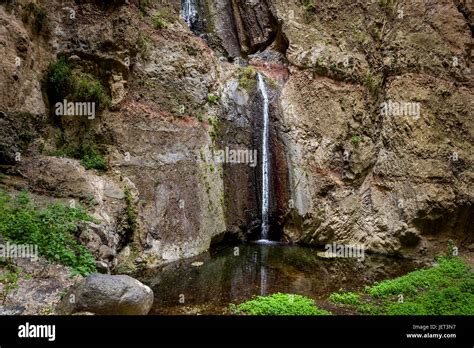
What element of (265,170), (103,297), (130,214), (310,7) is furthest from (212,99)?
(103,297)

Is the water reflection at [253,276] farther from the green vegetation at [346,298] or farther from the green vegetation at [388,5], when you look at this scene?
the green vegetation at [388,5]

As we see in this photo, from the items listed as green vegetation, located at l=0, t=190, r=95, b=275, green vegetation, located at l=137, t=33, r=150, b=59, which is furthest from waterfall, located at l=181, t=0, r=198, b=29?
green vegetation, located at l=0, t=190, r=95, b=275

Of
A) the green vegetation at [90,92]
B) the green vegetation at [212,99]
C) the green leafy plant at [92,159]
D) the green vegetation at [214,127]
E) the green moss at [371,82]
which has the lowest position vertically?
the green leafy plant at [92,159]

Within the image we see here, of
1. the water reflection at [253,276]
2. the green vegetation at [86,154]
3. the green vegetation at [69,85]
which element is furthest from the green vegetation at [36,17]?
the water reflection at [253,276]

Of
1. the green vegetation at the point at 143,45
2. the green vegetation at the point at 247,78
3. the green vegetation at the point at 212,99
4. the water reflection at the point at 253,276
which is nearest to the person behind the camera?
the water reflection at the point at 253,276

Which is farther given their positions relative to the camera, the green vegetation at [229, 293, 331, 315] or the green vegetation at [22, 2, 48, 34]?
the green vegetation at [22, 2, 48, 34]

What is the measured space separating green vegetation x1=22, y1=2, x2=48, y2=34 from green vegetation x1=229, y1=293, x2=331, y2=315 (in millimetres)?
10814

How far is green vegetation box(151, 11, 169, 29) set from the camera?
54.1ft

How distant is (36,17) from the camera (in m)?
12.7

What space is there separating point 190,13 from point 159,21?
25.4 feet

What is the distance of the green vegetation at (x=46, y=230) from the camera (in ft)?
28.5

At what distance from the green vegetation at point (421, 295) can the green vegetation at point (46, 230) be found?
633 centimetres

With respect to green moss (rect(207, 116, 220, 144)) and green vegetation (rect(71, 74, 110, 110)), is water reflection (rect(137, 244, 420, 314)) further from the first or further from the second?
green vegetation (rect(71, 74, 110, 110))
